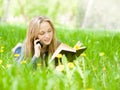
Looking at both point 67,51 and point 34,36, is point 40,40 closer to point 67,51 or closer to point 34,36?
point 34,36

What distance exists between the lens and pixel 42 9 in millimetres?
28797

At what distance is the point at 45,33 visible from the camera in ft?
12.3

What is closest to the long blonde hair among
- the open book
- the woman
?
the woman

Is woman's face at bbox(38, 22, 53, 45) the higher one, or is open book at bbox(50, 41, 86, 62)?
woman's face at bbox(38, 22, 53, 45)

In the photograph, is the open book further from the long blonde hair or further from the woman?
the long blonde hair

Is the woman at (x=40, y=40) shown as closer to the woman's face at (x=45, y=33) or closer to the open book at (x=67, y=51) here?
the woman's face at (x=45, y=33)

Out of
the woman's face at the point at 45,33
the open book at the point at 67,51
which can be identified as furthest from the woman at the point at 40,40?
the open book at the point at 67,51

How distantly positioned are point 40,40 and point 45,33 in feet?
0.33

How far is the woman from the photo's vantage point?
3.72 m

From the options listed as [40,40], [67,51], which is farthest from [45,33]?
[67,51]

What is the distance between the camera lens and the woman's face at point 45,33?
371 centimetres

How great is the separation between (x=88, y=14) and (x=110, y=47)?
371 inches

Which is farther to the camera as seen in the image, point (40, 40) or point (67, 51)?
point (40, 40)

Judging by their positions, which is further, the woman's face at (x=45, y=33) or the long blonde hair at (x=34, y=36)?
the long blonde hair at (x=34, y=36)
